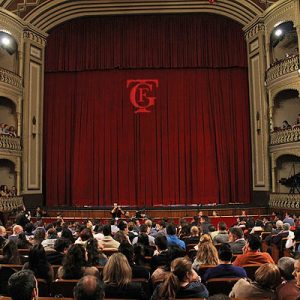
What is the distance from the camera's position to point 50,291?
12.1 ft

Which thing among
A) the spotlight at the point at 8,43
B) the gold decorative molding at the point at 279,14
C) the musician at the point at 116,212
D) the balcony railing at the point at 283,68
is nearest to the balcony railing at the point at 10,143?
the spotlight at the point at 8,43

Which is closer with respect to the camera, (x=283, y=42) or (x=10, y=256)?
(x=10, y=256)

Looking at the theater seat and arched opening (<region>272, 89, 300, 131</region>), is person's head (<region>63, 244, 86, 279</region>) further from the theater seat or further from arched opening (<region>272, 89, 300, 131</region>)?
arched opening (<region>272, 89, 300, 131</region>)

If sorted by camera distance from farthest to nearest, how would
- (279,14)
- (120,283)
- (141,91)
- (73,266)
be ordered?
1. (141,91)
2. (279,14)
3. (73,266)
4. (120,283)

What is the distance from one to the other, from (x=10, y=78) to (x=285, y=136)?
10187 millimetres

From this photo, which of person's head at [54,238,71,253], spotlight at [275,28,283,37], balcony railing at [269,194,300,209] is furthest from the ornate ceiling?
person's head at [54,238,71,253]

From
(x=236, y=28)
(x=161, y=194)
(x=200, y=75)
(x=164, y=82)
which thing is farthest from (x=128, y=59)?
(x=161, y=194)

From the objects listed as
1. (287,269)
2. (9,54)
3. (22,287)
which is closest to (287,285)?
(287,269)

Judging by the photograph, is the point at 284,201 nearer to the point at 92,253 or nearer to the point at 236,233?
the point at 236,233

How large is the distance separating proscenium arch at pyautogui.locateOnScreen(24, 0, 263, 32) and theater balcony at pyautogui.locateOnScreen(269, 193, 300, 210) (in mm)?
7203

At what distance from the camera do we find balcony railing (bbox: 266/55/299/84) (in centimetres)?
1356

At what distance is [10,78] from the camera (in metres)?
14.6

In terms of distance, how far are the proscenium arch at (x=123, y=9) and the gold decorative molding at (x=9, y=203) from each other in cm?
706

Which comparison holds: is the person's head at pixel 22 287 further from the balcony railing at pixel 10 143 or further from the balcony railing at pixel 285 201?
the balcony railing at pixel 10 143
